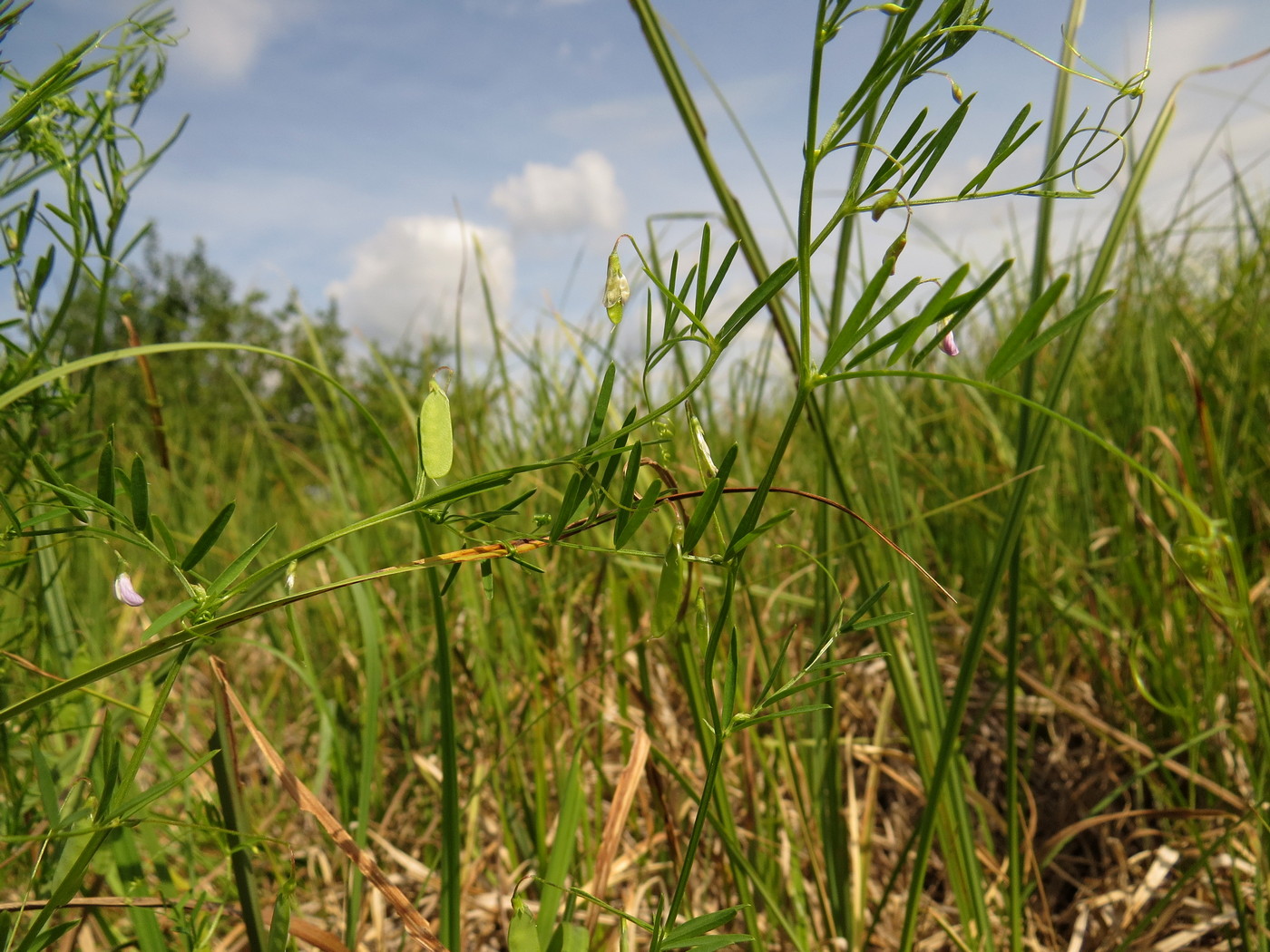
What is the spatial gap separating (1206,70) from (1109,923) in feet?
3.03

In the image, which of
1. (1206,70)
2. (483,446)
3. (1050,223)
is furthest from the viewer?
(483,446)

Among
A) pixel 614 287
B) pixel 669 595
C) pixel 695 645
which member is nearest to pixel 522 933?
pixel 669 595

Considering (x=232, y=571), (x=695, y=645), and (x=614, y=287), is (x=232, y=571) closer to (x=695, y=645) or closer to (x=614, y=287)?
(x=614, y=287)

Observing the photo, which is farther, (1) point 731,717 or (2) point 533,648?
(2) point 533,648

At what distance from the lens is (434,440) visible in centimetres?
40

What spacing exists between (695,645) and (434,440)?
2.46 ft

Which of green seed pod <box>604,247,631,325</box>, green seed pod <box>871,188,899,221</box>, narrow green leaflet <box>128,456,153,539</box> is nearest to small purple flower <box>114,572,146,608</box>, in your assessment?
narrow green leaflet <box>128,456,153,539</box>

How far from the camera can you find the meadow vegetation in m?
0.39

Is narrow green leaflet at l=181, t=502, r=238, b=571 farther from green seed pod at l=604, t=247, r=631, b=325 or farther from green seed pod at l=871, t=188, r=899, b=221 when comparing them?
green seed pod at l=871, t=188, r=899, b=221

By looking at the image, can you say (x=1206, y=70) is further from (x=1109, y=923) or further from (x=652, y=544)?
(x=652, y=544)

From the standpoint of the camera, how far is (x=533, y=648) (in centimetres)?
100

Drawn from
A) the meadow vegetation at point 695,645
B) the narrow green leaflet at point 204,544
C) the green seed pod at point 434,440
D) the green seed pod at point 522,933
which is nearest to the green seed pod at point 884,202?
the meadow vegetation at point 695,645

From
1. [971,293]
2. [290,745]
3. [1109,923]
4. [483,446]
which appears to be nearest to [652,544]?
[483,446]

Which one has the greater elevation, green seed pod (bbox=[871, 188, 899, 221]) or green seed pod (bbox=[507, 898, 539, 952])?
green seed pod (bbox=[871, 188, 899, 221])
